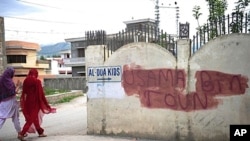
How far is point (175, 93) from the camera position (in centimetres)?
759

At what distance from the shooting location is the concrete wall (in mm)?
6922

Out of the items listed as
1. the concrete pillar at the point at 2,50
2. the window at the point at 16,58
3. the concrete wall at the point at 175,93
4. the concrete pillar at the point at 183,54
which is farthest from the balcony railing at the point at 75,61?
the concrete pillar at the point at 183,54

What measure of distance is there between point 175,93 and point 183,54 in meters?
0.90

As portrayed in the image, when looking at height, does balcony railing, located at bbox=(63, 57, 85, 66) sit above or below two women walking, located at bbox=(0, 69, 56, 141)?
above

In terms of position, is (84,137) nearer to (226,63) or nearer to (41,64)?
(226,63)

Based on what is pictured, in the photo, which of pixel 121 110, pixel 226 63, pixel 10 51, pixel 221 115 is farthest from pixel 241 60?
pixel 10 51

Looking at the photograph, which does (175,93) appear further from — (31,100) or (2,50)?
(2,50)

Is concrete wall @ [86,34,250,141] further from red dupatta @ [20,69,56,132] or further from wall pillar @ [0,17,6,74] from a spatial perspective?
wall pillar @ [0,17,6,74]

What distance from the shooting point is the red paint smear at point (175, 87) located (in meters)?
7.01

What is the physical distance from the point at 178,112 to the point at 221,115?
0.97 meters

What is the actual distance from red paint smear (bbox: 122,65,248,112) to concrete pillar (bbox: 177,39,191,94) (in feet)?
0.32

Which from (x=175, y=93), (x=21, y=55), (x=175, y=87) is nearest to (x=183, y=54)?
(x=175, y=87)

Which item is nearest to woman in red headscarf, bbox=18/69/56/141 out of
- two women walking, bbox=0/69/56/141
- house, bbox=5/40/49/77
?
two women walking, bbox=0/69/56/141

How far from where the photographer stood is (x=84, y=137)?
860cm
